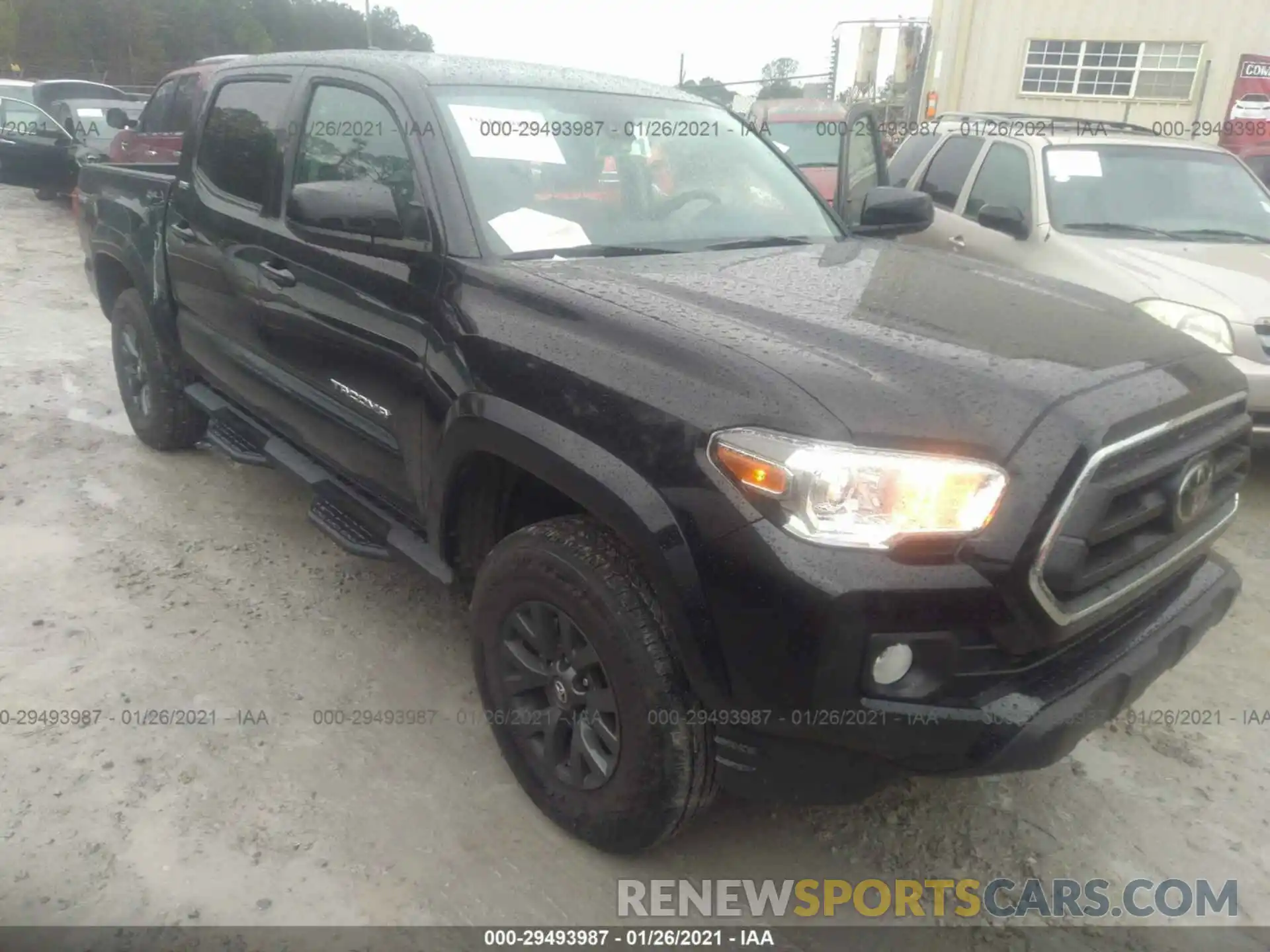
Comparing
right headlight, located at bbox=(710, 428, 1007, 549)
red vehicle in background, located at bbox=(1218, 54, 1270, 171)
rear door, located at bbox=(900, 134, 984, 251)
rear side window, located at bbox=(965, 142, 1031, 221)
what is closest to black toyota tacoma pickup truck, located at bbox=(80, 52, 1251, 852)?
right headlight, located at bbox=(710, 428, 1007, 549)

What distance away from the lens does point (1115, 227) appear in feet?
17.6

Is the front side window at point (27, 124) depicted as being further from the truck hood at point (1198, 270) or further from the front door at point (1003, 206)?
the truck hood at point (1198, 270)

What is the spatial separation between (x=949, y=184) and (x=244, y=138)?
4.62 meters

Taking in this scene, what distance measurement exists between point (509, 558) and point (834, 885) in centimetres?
116

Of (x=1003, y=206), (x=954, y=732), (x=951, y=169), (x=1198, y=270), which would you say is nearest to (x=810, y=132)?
(x=951, y=169)

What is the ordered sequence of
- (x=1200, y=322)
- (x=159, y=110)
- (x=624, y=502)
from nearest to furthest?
(x=624, y=502) < (x=1200, y=322) < (x=159, y=110)

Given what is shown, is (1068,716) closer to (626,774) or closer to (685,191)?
(626,774)

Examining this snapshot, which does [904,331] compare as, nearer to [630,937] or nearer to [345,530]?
[630,937]

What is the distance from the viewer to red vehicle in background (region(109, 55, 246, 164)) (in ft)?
14.0

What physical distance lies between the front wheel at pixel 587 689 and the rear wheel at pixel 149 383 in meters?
2.76

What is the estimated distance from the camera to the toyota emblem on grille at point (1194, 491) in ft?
6.95

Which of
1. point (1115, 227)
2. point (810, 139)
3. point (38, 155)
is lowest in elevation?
point (38, 155)

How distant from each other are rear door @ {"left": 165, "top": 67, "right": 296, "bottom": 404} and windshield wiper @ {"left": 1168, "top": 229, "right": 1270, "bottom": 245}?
4.75 m

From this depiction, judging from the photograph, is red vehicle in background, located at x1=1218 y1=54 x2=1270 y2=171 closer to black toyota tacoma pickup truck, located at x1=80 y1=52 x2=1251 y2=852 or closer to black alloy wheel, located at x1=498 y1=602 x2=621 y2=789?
black toyota tacoma pickup truck, located at x1=80 y1=52 x2=1251 y2=852
